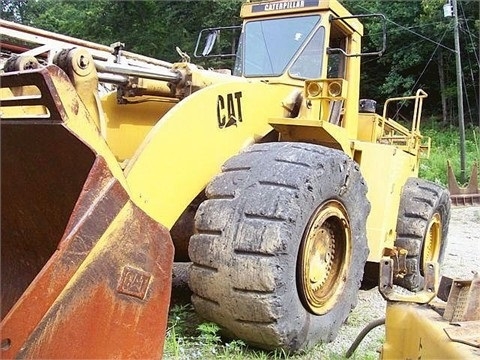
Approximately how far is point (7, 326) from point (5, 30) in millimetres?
3247

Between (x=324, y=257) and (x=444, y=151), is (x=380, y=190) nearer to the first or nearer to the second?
(x=324, y=257)

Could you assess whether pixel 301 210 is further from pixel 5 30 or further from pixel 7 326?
pixel 5 30

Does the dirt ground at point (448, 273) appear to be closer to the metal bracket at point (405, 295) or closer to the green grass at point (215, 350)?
the green grass at point (215, 350)

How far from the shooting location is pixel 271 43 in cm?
522

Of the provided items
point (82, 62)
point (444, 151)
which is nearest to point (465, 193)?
point (444, 151)

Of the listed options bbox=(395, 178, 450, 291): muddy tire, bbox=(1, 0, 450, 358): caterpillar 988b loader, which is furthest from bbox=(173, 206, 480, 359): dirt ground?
bbox=(395, 178, 450, 291): muddy tire

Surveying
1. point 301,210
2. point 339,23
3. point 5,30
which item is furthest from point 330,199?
point 5,30

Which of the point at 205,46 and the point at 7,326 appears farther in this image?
the point at 205,46

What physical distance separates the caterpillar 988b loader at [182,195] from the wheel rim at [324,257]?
0.01 metres

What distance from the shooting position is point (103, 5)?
2797 cm

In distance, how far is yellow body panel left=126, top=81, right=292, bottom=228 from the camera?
122 inches

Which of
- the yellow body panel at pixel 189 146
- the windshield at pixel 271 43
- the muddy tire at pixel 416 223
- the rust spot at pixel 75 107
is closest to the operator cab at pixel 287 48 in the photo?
the windshield at pixel 271 43

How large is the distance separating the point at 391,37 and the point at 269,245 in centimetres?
2485

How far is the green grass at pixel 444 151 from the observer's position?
1727cm
